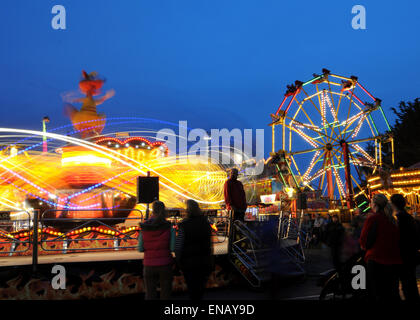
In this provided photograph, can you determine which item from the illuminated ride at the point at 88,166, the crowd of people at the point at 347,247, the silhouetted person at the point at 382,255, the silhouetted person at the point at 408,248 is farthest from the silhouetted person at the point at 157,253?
the illuminated ride at the point at 88,166

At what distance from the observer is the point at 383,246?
5.45 meters

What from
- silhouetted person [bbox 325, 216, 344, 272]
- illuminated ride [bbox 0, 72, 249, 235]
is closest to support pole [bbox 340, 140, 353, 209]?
illuminated ride [bbox 0, 72, 249, 235]

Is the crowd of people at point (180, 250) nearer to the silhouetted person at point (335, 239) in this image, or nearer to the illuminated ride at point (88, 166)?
the silhouetted person at point (335, 239)

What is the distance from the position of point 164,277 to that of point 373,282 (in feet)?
10.0

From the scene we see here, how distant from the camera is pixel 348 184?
86.3ft

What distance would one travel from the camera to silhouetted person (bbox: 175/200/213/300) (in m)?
5.80

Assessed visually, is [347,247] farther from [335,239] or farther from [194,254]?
[194,254]

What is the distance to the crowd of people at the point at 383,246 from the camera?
215 inches

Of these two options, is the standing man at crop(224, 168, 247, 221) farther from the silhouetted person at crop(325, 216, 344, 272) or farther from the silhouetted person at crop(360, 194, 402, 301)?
the silhouetted person at crop(360, 194, 402, 301)

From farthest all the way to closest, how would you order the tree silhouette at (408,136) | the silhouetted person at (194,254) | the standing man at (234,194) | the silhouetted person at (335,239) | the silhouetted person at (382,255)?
the tree silhouette at (408,136) → the standing man at (234,194) → the silhouetted person at (335,239) → the silhouetted person at (194,254) → the silhouetted person at (382,255)

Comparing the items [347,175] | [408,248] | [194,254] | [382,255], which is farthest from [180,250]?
[347,175]

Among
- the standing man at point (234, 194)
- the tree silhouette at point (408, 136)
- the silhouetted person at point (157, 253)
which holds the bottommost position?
the silhouetted person at point (157, 253)

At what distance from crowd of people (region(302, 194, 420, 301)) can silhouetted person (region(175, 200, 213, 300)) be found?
1.98m
